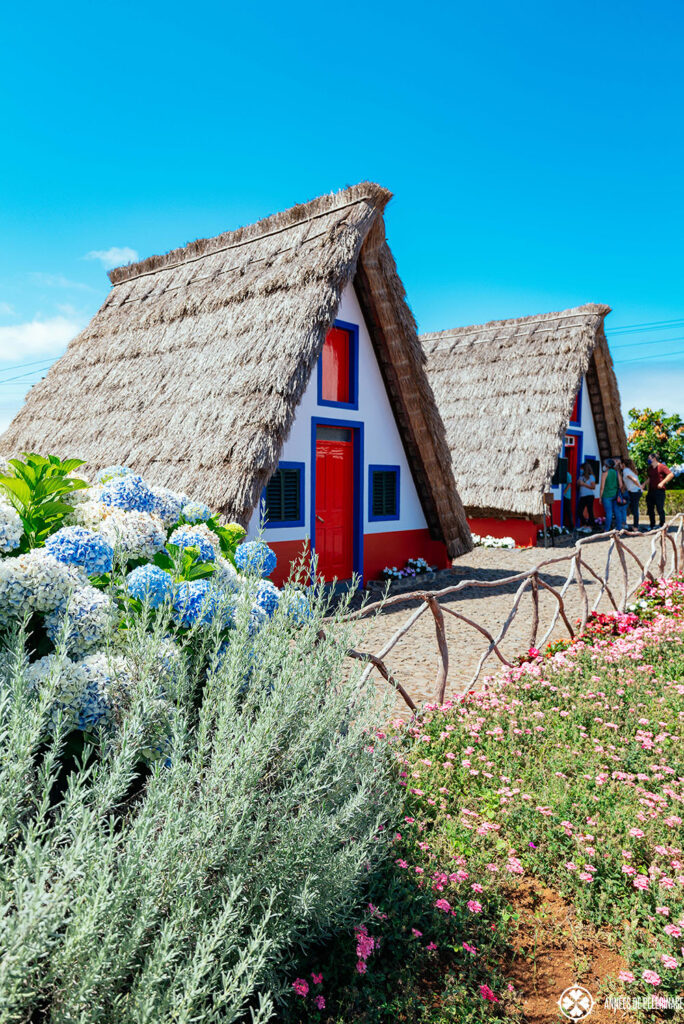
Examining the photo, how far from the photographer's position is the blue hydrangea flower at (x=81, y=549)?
8.03 ft

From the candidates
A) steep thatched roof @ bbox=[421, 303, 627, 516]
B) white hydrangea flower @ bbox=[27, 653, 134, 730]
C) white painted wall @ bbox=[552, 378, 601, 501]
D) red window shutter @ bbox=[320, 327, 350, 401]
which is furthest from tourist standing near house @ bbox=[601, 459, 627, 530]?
white hydrangea flower @ bbox=[27, 653, 134, 730]

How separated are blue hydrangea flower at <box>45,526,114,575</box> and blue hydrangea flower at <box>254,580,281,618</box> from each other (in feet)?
2.18

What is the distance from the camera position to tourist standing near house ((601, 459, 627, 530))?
15.5 meters

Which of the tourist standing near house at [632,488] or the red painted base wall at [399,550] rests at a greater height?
the tourist standing near house at [632,488]

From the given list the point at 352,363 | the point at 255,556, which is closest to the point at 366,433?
the point at 352,363

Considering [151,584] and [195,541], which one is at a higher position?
[195,541]

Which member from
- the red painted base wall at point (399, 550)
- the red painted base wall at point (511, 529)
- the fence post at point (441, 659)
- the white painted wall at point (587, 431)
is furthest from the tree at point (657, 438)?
the fence post at point (441, 659)

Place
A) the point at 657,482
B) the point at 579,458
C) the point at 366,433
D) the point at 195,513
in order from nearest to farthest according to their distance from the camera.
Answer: the point at 195,513, the point at 366,433, the point at 657,482, the point at 579,458

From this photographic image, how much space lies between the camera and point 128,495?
2.96m

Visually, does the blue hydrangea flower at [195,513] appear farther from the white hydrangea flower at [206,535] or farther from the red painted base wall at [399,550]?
the red painted base wall at [399,550]

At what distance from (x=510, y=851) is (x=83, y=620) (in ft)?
7.41

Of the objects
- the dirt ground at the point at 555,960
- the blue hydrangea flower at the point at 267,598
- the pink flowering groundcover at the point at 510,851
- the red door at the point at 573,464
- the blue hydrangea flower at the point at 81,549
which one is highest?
the red door at the point at 573,464

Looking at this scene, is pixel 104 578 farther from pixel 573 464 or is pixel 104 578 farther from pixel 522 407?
pixel 573 464

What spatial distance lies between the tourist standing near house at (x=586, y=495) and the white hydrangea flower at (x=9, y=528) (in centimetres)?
1587
